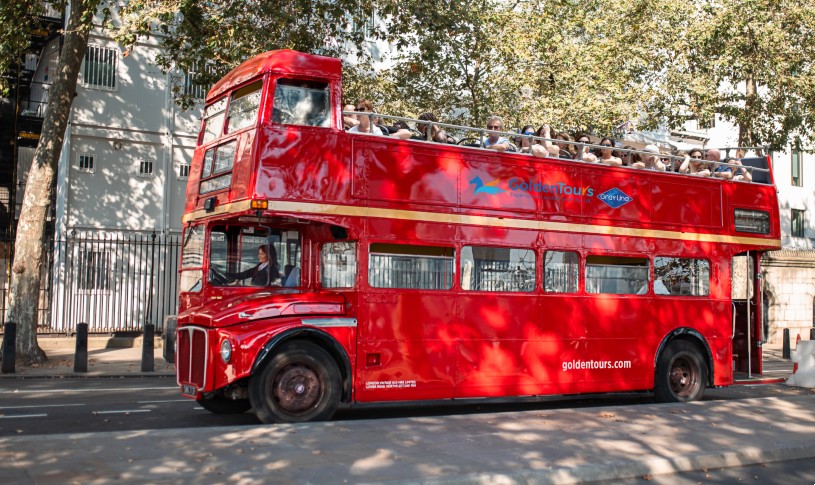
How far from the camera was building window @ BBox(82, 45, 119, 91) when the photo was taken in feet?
84.6

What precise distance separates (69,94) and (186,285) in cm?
947

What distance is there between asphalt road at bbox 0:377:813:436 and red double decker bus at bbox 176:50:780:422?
78cm

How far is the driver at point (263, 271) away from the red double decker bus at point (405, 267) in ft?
0.08

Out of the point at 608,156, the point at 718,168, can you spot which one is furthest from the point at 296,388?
the point at 718,168

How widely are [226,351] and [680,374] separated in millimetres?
7490

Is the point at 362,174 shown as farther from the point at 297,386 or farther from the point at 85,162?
the point at 85,162

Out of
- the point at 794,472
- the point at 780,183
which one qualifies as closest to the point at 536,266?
the point at 794,472

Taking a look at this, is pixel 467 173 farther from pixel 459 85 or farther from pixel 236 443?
pixel 459 85

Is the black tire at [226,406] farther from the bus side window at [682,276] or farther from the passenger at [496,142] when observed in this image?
the bus side window at [682,276]

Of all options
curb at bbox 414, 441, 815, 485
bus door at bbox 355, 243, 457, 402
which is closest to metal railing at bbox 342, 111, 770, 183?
bus door at bbox 355, 243, 457, 402

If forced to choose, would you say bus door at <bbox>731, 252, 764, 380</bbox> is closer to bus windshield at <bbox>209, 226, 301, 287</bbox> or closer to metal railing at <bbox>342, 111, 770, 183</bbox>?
metal railing at <bbox>342, 111, 770, 183</bbox>

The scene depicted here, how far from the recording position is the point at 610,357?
12.5 m

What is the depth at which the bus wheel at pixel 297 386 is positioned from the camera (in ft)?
31.0

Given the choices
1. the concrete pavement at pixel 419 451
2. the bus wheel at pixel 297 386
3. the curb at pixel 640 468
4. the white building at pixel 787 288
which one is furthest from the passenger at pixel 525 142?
the white building at pixel 787 288
